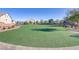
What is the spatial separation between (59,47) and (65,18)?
0.27m

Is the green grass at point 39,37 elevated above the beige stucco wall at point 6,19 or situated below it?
below

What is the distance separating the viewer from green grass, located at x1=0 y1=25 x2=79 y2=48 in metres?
1.57

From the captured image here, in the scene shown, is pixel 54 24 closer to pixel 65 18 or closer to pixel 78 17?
pixel 65 18

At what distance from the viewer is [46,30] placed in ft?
5.25

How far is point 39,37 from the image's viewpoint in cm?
158

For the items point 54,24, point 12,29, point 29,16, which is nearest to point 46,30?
point 54,24

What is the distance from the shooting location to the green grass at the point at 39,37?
1573 millimetres

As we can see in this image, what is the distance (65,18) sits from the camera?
1603 mm

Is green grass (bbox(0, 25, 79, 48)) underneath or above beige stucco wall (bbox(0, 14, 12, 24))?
underneath

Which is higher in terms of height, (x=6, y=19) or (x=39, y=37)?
(x=6, y=19)

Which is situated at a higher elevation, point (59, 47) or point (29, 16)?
point (29, 16)
